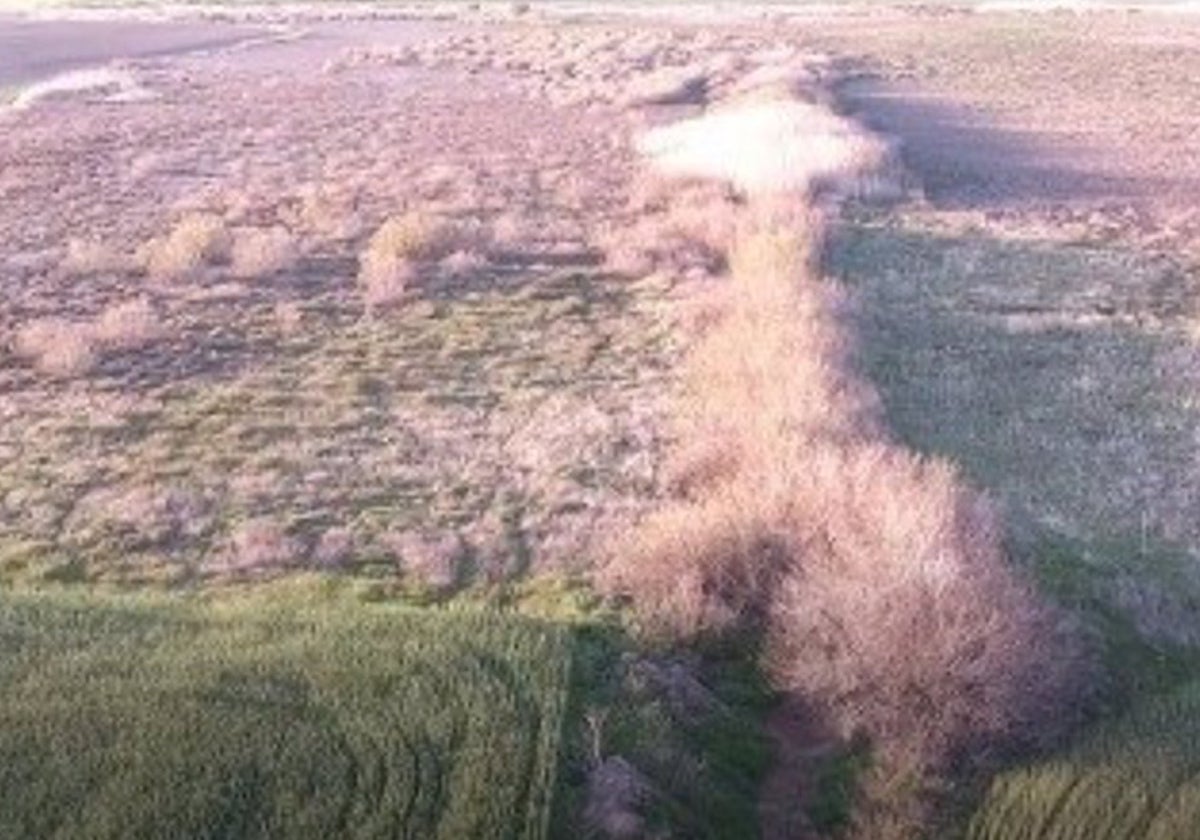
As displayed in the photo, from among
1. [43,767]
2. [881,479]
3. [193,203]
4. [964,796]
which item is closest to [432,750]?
[43,767]

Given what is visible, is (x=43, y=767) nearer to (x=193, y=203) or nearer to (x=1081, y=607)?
(x=1081, y=607)

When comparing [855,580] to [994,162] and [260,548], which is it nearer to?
[260,548]

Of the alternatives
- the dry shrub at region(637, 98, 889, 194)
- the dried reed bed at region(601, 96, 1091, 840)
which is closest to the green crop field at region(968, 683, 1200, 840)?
the dried reed bed at region(601, 96, 1091, 840)

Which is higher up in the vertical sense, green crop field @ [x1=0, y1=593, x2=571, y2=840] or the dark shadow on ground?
green crop field @ [x1=0, y1=593, x2=571, y2=840]

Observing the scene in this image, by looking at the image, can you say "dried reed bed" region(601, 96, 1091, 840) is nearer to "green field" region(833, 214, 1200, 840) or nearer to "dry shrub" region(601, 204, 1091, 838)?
"dry shrub" region(601, 204, 1091, 838)

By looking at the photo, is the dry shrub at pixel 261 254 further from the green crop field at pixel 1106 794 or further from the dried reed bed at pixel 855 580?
the green crop field at pixel 1106 794

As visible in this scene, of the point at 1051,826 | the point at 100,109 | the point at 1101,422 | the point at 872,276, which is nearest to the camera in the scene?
the point at 1051,826

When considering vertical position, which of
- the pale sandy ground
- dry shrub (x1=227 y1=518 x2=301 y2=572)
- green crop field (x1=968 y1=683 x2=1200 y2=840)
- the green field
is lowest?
the pale sandy ground

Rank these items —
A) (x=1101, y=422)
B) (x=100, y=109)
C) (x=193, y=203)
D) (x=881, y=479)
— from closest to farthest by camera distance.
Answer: (x=881, y=479) → (x=1101, y=422) → (x=193, y=203) → (x=100, y=109)
